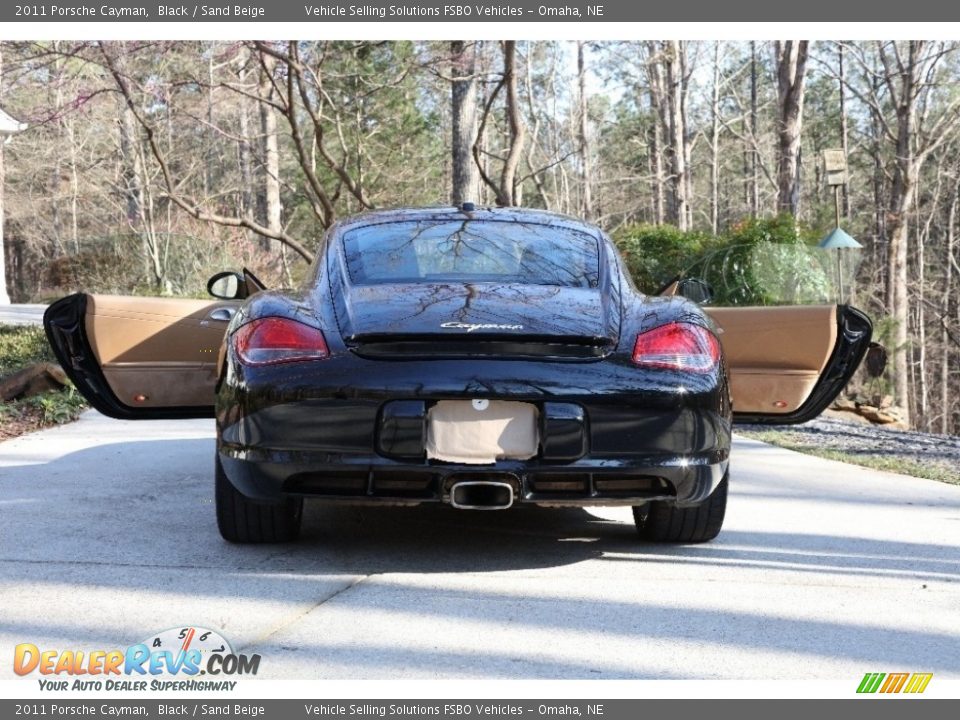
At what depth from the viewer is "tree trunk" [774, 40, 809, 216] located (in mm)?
20875

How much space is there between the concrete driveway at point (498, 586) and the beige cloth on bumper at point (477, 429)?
48 cm

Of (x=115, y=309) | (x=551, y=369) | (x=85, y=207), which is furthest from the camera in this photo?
(x=85, y=207)

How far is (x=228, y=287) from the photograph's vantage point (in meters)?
A: 5.38

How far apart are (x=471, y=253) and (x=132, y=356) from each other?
65.1 inches

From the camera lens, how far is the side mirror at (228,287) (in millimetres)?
5355

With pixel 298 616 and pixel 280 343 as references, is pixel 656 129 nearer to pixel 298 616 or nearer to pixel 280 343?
pixel 280 343

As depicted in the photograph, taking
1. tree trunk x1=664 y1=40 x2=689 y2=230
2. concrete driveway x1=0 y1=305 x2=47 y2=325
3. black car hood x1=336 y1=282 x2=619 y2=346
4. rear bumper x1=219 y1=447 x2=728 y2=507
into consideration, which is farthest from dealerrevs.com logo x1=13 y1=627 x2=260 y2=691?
tree trunk x1=664 y1=40 x2=689 y2=230

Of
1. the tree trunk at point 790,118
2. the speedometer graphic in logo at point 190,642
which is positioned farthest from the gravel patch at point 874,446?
the tree trunk at point 790,118

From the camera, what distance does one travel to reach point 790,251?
14719mm

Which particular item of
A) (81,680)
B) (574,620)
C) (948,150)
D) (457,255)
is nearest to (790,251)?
(457,255)

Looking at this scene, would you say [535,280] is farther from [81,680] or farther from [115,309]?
[81,680]

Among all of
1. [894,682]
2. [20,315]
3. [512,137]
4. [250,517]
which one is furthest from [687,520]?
[20,315]

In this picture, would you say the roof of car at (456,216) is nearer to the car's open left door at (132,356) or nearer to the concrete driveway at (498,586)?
the car's open left door at (132,356)

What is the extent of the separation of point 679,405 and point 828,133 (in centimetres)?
4770
